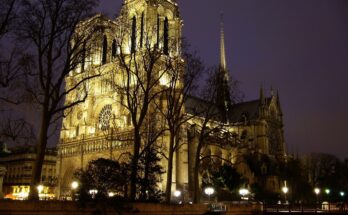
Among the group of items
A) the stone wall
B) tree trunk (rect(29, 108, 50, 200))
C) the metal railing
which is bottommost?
the metal railing

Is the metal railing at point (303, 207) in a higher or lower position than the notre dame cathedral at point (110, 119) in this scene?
lower

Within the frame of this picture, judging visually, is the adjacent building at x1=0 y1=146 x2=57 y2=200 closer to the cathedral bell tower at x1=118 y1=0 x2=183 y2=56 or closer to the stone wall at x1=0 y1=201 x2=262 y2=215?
the cathedral bell tower at x1=118 y1=0 x2=183 y2=56

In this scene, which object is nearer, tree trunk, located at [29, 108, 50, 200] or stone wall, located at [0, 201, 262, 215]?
stone wall, located at [0, 201, 262, 215]

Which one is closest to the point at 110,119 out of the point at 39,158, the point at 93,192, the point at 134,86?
the point at 134,86

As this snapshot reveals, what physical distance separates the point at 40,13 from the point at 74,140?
45.1 m

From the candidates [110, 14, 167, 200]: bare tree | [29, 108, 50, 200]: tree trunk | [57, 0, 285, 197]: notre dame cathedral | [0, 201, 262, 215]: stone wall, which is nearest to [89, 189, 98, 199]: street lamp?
[0, 201, 262, 215]: stone wall

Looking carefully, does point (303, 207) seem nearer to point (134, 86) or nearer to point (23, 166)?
point (134, 86)

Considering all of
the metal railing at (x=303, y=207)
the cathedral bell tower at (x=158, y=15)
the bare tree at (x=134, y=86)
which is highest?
the cathedral bell tower at (x=158, y=15)

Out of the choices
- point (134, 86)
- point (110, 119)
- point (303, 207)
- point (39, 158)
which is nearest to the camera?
point (39, 158)

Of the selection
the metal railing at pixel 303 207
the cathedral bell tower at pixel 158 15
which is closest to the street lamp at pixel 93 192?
the metal railing at pixel 303 207

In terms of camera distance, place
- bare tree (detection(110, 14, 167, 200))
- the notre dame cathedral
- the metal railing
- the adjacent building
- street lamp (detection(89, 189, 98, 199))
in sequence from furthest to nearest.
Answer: the adjacent building < the notre dame cathedral < the metal railing < bare tree (detection(110, 14, 167, 200)) < street lamp (detection(89, 189, 98, 199))

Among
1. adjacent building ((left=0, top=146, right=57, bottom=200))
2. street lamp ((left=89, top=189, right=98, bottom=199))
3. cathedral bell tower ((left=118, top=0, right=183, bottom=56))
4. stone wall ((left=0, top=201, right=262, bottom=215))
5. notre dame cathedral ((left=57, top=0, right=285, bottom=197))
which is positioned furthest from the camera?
adjacent building ((left=0, top=146, right=57, bottom=200))

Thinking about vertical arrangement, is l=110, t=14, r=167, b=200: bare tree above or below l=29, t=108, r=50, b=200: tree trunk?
above

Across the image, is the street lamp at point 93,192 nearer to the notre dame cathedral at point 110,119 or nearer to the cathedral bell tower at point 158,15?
the notre dame cathedral at point 110,119
